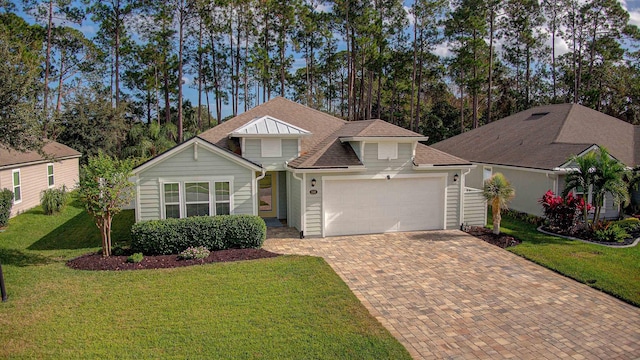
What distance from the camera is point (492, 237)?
13633 millimetres

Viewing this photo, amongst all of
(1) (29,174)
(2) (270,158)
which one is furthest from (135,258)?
(1) (29,174)

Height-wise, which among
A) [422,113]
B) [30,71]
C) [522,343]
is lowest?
[522,343]

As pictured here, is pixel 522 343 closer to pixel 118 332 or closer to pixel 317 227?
pixel 118 332

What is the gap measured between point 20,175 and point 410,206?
1716 cm

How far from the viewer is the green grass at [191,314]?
20.7 feet

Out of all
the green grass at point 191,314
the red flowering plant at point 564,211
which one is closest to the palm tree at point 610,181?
the red flowering plant at point 564,211

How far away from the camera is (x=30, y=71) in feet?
32.1

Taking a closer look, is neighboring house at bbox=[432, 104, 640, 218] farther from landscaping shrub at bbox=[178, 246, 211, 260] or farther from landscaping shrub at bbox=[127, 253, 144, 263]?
landscaping shrub at bbox=[127, 253, 144, 263]

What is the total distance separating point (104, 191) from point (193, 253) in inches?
113

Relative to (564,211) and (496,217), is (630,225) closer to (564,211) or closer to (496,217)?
(564,211)

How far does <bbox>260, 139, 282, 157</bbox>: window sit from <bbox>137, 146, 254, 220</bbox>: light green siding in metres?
2.11

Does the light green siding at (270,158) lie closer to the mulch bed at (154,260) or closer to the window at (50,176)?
the mulch bed at (154,260)

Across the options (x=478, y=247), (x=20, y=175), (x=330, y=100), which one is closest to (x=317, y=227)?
(x=478, y=247)

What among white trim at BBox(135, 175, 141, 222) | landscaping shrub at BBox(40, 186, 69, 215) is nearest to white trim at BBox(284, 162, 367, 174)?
white trim at BBox(135, 175, 141, 222)
